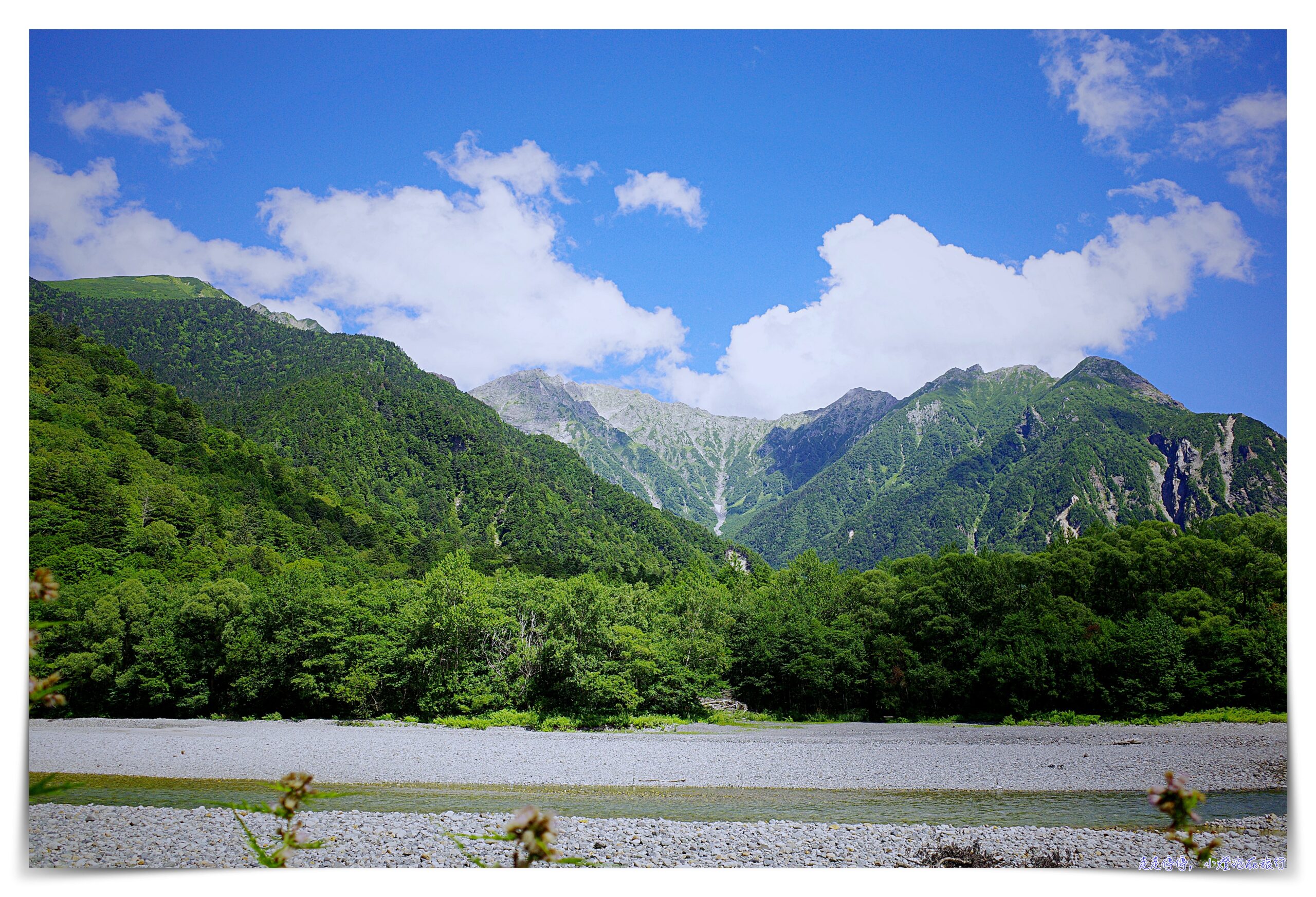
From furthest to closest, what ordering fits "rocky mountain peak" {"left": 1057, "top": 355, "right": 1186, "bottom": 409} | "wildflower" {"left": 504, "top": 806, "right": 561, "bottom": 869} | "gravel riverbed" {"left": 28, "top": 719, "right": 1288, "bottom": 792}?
"rocky mountain peak" {"left": 1057, "top": 355, "right": 1186, "bottom": 409}, "gravel riverbed" {"left": 28, "top": 719, "right": 1288, "bottom": 792}, "wildflower" {"left": 504, "top": 806, "right": 561, "bottom": 869}

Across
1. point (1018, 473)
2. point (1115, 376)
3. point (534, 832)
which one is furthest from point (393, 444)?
point (1115, 376)

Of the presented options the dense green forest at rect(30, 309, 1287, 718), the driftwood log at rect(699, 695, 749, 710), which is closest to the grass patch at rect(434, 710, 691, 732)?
the dense green forest at rect(30, 309, 1287, 718)

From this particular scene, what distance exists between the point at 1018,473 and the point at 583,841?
12402 centimetres

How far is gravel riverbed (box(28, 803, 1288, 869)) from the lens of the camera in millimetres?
6547

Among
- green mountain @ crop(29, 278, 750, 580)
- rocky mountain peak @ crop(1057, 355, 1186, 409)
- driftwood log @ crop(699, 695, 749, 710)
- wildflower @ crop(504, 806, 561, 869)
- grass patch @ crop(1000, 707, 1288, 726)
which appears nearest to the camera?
wildflower @ crop(504, 806, 561, 869)

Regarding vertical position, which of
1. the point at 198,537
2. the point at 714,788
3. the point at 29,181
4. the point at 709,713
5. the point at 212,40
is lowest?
the point at 709,713

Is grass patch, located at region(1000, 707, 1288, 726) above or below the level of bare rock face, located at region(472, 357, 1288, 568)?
below

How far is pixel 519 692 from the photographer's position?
2120 centimetres

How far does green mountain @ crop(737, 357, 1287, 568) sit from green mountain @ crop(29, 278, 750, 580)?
36037 millimetres

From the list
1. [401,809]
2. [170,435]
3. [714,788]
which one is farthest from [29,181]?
[170,435]

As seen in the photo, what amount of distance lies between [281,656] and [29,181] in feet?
57.2

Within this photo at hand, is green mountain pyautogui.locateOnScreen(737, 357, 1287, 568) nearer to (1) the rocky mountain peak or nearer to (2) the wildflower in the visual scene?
(1) the rocky mountain peak

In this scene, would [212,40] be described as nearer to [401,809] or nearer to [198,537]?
[401,809]

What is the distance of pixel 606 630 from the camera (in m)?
21.1
